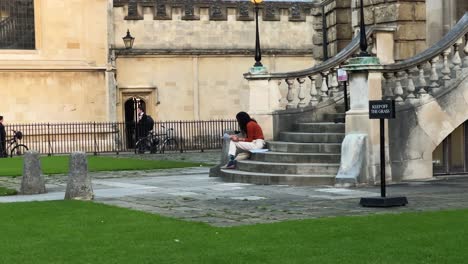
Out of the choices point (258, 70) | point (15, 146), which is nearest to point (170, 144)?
point (15, 146)

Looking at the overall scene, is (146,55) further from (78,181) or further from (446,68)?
(78,181)

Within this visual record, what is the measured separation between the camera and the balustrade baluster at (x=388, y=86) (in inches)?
630

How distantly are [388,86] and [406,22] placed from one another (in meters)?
3.00

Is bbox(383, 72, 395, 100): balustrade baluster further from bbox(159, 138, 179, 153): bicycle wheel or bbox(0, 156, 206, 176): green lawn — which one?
bbox(159, 138, 179, 153): bicycle wheel

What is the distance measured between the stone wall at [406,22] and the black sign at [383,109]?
7211mm

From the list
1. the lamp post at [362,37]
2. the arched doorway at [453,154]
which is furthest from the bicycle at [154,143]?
the lamp post at [362,37]

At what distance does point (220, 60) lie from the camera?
40.6m

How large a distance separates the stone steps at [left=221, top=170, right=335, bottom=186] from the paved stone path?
32cm

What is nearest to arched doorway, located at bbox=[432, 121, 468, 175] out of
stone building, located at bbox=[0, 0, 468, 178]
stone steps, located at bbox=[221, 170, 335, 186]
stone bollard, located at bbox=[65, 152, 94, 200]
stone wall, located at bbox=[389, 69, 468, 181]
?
stone wall, located at bbox=[389, 69, 468, 181]

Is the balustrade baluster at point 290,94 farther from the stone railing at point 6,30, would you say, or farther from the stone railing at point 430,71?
the stone railing at point 6,30

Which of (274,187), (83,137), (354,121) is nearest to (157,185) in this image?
(274,187)

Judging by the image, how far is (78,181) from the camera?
45.4ft

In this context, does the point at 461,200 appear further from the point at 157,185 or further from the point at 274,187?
the point at 157,185

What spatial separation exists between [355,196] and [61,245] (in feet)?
19.0
